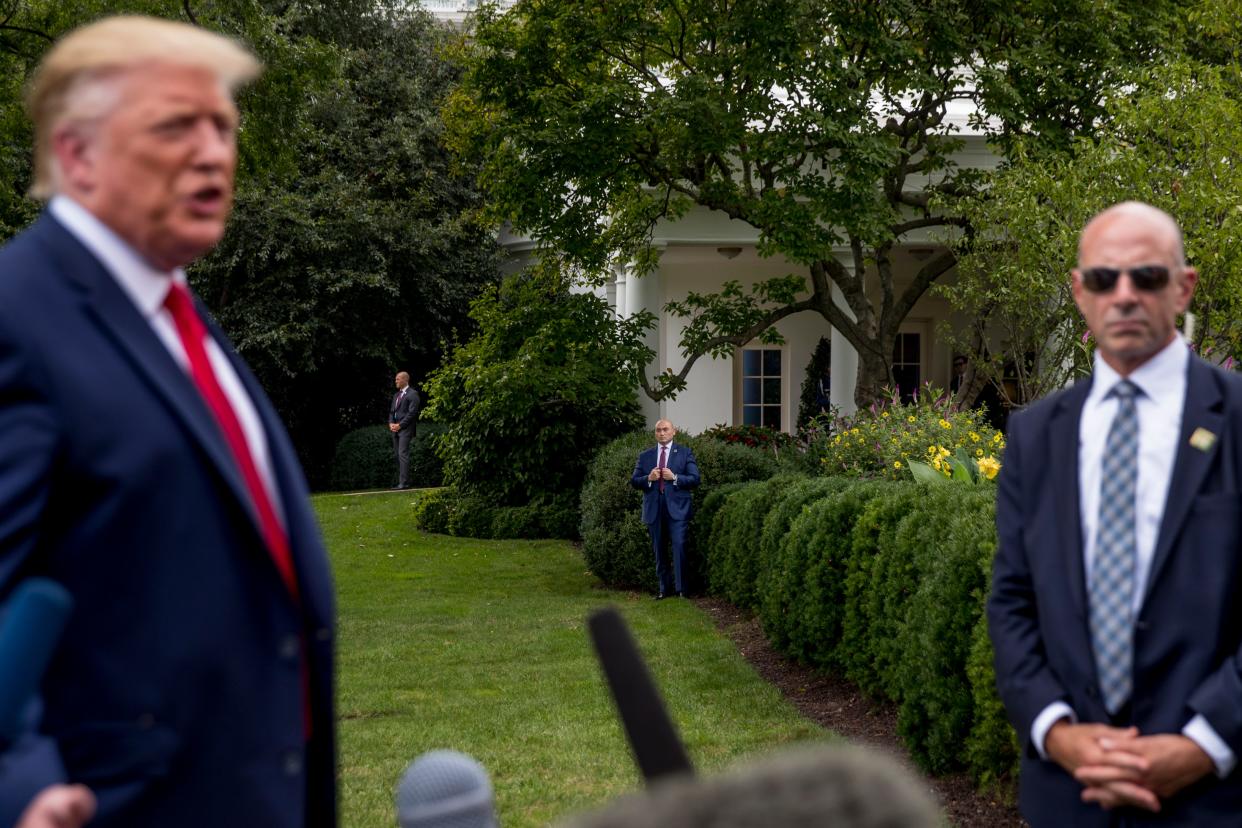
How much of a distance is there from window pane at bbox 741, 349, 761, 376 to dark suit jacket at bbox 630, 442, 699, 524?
13.8m

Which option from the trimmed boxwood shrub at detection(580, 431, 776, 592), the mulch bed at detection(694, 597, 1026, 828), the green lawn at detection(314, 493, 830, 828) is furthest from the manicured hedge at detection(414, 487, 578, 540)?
the mulch bed at detection(694, 597, 1026, 828)

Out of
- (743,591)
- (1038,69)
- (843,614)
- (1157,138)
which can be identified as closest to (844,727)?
(843,614)

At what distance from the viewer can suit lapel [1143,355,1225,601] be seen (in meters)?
2.98

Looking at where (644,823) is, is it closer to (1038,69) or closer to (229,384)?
(229,384)

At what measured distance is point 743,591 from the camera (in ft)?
46.2

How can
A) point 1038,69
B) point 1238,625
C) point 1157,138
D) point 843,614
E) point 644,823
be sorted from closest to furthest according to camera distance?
1. point 644,823
2. point 1238,625
3. point 843,614
4. point 1157,138
5. point 1038,69

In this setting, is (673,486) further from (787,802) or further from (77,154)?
(787,802)

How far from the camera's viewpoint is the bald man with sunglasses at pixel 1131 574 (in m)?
2.96

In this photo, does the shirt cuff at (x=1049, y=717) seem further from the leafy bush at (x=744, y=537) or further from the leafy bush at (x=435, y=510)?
the leafy bush at (x=435, y=510)

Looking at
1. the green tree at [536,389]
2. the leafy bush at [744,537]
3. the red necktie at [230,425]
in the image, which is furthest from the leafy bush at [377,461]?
the red necktie at [230,425]

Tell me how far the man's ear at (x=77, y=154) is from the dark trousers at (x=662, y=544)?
47.2 feet

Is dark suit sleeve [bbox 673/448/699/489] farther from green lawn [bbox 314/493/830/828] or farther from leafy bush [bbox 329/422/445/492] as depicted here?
leafy bush [bbox 329/422/445/492]

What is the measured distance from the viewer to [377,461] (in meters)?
29.4

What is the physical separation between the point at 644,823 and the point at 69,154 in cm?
146
